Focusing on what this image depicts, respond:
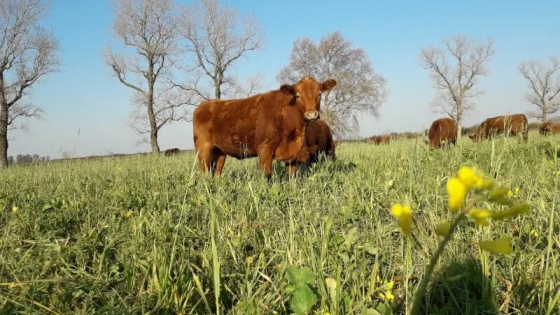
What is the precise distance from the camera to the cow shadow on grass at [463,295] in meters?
1.46

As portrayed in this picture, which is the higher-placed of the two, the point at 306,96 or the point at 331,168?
the point at 306,96

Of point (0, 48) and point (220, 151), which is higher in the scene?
point (0, 48)

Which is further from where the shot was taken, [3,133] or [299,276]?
[3,133]

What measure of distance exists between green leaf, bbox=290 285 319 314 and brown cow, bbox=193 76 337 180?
4646 millimetres


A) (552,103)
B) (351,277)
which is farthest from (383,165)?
(552,103)

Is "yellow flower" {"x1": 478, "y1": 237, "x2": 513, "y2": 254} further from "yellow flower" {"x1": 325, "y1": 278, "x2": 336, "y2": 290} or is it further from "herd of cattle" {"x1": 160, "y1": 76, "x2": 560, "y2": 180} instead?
"herd of cattle" {"x1": 160, "y1": 76, "x2": 560, "y2": 180}

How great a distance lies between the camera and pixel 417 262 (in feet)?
6.24

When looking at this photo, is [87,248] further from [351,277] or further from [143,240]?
[351,277]

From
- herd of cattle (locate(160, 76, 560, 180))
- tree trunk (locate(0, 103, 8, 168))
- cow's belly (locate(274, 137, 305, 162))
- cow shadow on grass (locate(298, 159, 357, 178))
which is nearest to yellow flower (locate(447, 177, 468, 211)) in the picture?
cow shadow on grass (locate(298, 159, 357, 178))

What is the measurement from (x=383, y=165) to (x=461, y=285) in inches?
159

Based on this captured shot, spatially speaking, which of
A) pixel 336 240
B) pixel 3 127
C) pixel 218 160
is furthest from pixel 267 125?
pixel 3 127

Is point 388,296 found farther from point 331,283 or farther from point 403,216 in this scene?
point 403,216

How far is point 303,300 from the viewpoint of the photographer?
4.63 ft

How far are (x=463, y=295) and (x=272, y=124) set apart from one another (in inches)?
195
